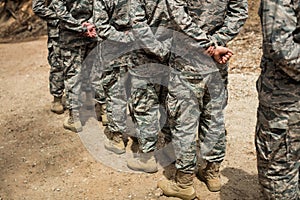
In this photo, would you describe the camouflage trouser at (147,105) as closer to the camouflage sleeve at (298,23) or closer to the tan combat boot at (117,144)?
the tan combat boot at (117,144)

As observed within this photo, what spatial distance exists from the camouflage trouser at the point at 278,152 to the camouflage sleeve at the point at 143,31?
50.1 inches

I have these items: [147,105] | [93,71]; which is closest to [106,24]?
[147,105]

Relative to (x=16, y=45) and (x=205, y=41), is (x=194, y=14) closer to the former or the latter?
(x=205, y=41)

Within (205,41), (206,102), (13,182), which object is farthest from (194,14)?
(13,182)

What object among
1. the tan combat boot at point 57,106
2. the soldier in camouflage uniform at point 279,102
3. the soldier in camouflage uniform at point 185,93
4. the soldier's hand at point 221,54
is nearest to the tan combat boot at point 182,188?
the soldier in camouflage uniform at point 185,93

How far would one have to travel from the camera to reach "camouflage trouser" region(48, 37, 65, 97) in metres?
6.15

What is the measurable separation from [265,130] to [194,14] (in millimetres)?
1171

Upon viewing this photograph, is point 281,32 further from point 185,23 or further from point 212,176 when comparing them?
point 212,176

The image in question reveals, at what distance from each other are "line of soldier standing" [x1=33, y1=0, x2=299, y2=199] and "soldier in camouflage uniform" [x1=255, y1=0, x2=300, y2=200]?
126 mm

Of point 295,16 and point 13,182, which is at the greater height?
point 295,16

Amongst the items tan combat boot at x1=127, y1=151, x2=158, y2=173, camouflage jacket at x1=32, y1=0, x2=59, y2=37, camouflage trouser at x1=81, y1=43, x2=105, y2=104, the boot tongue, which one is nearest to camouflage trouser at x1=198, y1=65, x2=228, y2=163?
the boot tongue

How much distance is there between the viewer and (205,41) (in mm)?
3910

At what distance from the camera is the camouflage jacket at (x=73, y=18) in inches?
209

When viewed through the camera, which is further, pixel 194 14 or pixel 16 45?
pixel 16 45
